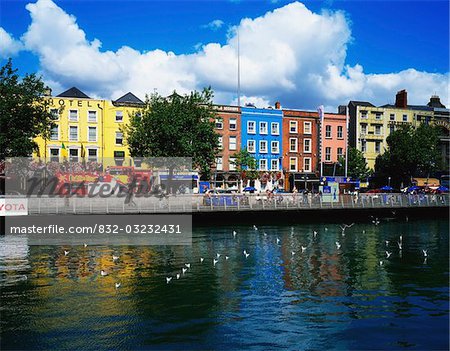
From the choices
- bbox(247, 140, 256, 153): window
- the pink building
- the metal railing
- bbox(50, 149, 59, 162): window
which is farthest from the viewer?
the pink building

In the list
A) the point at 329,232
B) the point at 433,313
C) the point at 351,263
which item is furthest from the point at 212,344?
the point at 329,232

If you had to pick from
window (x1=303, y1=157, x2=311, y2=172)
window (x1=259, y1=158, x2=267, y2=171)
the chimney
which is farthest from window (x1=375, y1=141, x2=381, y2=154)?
window (x1=259, y1=158, x2=267, y2=171)

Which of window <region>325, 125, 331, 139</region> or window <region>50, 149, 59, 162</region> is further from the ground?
window <region>325, 125, 331, 139</region>

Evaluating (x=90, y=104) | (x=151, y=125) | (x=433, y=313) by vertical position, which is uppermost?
(x=90, y=104)

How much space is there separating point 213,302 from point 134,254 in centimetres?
1174

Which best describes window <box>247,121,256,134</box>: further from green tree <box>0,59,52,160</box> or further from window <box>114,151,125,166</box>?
green tree <box>0,59,52,160</box>

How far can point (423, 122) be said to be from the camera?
3024 inches

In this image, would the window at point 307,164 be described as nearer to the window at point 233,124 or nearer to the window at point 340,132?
the window at point 340,132

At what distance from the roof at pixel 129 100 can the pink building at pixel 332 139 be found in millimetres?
29350

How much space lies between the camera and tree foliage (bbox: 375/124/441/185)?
72.5m

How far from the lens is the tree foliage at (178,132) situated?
5341 cm

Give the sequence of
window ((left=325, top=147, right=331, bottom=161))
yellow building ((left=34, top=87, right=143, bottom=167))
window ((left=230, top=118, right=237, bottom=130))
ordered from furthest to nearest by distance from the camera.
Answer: window ((left=325, top=147, right=331, bottom=161))
window ((left=230, top=118, right=237, bottom=130))
yellow building ((left=34, top=87, right=143, bottom=167))

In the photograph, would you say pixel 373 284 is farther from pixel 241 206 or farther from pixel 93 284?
pixel 241 206

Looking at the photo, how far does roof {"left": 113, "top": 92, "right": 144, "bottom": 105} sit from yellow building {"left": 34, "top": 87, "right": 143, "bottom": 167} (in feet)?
0.47
